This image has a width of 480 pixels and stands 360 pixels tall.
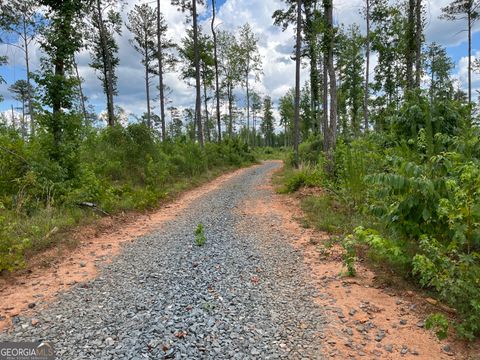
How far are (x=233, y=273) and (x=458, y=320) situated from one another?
2.51 meters

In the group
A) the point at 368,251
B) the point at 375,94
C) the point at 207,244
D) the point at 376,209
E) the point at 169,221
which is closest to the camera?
the point at 376,209

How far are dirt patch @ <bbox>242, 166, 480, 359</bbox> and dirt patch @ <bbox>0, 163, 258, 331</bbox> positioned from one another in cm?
317

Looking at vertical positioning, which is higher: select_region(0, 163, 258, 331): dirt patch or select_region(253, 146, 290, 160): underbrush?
select_region(253, 146, 290, 160): underbrush

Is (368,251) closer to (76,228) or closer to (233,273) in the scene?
(233,273)

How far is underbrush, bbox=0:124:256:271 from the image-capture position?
5.19 metres

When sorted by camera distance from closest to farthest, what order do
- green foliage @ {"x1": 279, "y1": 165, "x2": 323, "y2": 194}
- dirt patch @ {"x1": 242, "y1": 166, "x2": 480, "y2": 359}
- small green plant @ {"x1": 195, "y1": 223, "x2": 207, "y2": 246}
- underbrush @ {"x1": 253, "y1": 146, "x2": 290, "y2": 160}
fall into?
dirt patch @ {"x1": 242, "y1": 166, "x2": 480, "y2": 359} < small green plant @ {"x1": 195, "y1": 223, "x2": 207, "y2": 246} < green foliage @ {"x1": 279, "y1": 165, "x2": 323, "y2": 194} < underbrush @ {"x1": 253, "y1": 146, "x2": 290, "y2": 160}

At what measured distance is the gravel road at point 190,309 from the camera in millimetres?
2553

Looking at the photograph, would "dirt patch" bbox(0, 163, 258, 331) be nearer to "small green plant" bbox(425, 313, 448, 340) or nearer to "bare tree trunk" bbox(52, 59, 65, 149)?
"bare tree trunk" bbox(52, 59, 65, 149)

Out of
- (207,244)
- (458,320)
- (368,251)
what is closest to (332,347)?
(458,320)

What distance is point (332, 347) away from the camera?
2.59 m

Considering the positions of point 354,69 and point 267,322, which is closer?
point 267,322

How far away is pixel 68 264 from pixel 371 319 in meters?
4.30

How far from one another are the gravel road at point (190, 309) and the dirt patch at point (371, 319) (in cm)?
17

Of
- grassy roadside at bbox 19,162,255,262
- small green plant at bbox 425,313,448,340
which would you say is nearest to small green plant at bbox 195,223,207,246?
grassy roadside at bbox 19,162,255,262
